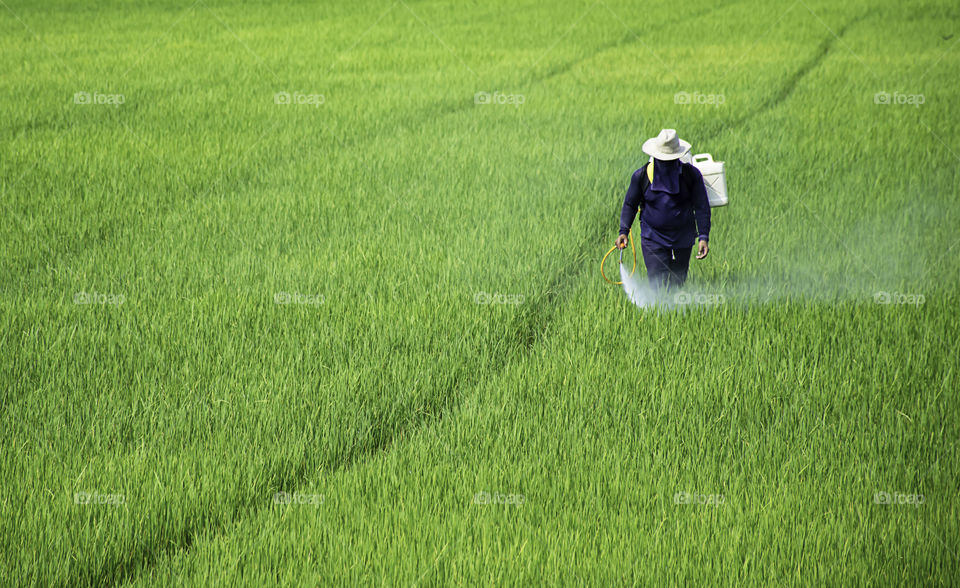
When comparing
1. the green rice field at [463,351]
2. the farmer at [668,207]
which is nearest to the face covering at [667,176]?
the farmer at [668,207]

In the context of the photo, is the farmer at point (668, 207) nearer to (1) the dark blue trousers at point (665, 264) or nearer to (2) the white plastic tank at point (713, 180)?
(1) the dark blue trousers at point (665, 264)

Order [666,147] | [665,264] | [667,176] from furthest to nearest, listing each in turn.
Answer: [665,264] < [667,176] < [666,147]

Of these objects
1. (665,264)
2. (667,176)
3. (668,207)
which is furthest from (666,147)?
(665,264)

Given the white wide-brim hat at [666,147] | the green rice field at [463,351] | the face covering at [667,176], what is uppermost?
the white wide-brim hat at [666,147]

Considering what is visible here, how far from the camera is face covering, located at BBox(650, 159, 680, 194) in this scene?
161 inches

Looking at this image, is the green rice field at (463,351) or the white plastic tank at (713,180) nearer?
the green rice field at (463,351)

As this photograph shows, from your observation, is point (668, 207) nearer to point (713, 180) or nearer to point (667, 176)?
point (667, 176)

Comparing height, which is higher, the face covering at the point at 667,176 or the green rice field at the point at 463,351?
the face covering at the point at 667,176

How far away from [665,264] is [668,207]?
0.38 m

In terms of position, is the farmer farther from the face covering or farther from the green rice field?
the green rice field

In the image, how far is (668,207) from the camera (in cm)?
416

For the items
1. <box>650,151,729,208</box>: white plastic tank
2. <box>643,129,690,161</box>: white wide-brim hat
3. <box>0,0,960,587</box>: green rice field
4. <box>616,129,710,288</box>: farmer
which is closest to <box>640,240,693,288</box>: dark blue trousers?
<box>616,129,710,288</box>: farmer

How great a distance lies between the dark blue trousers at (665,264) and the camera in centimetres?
437

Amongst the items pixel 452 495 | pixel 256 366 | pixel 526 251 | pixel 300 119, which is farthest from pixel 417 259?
pixel 300 119
